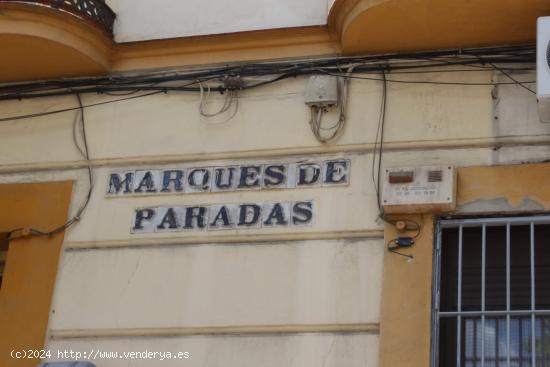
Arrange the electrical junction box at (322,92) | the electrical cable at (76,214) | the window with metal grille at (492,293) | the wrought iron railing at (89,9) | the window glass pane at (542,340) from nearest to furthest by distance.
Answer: the window glass pane at (542,340) → the window with metal grille at (492,293) → the electrical junction box at (322,92) → the electrical cable at (76,214) → the wrought iron railing at (89,9)

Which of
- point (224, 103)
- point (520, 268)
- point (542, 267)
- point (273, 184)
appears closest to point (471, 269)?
point (520, 268)

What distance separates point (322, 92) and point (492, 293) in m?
1.90

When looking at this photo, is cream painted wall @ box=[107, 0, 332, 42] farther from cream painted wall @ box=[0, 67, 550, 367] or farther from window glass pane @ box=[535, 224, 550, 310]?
window glass pane @ box=[535, 224, 550, 310]

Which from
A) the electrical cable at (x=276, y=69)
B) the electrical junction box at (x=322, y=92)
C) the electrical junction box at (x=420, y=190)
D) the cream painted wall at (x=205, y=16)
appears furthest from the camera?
the cream painted wall at (x=205, y=16)

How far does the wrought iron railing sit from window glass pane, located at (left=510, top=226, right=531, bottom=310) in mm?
3478

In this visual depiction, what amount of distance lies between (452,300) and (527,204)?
787 millimetres

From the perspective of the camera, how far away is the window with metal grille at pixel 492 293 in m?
7.05

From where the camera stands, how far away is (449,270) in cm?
743

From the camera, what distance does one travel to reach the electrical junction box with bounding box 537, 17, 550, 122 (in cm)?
714

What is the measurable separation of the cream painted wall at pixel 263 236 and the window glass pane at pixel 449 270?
0.42 metres

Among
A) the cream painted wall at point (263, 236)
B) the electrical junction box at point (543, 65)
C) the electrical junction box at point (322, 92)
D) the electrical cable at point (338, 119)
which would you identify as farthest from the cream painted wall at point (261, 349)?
the electrical junction box at point (543, 65)

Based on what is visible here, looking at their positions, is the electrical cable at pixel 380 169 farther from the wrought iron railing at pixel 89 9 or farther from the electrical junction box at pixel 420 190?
the wrought iron railing at pixel 89 9

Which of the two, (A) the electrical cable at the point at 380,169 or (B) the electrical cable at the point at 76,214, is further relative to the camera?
(B) the electrical cable at the point at 76,214

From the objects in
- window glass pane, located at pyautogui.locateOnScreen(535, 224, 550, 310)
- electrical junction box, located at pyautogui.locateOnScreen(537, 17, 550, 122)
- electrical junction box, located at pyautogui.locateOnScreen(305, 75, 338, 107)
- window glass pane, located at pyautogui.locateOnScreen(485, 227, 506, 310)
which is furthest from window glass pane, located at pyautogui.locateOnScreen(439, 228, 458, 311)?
electrical junction box, located at pyautogui.locateOnScreen(305, 75, 338, 107)
